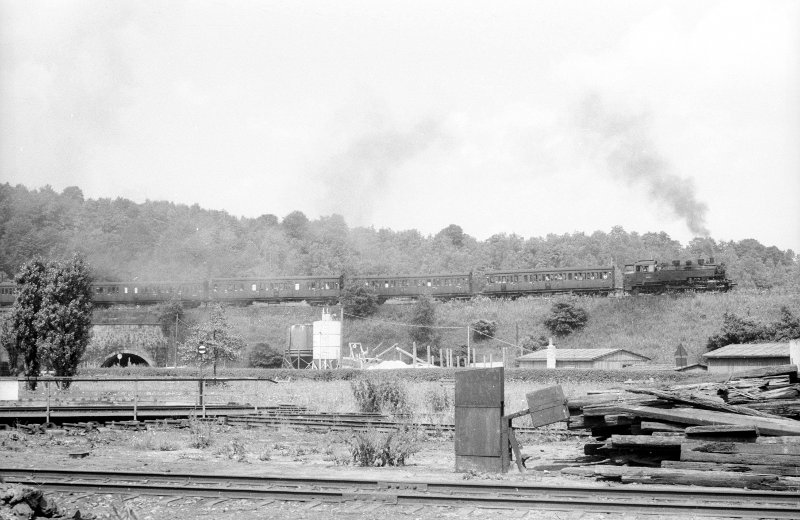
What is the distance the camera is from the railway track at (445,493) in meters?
9.30

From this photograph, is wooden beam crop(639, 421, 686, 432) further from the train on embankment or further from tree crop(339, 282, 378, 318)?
tree crop(339, 282, 378, 318)

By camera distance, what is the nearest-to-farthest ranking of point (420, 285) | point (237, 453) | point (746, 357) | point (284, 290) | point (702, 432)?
point (702, 432)
point (237, 453)
point (746, 357)
point (420, 285)
point (284, 290)

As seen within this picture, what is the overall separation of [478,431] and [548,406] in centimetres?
128

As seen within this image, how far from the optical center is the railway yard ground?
374 inches

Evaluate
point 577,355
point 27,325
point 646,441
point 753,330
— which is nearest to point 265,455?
point 646,441

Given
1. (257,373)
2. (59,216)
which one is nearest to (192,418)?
(257,373)

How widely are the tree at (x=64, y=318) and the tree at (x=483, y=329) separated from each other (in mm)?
30302

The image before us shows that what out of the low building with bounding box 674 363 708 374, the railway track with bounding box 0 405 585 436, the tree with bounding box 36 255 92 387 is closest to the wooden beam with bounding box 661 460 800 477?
the railway track with bounding box 0 405 585 436

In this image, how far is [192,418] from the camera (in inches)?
784

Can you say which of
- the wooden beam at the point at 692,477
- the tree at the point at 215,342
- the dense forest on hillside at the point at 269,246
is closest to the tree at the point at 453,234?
the dense forest on hillside at the point at 269,246

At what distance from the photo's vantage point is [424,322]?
6550 centimetres

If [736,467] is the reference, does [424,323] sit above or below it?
above

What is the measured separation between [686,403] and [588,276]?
176ft

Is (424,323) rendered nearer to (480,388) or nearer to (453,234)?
(480,388)
